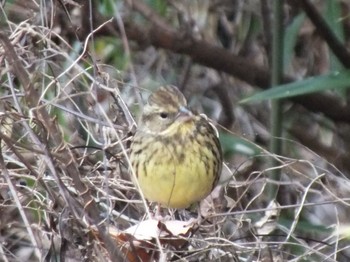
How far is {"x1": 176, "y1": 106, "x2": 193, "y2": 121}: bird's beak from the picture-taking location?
3.24 metres

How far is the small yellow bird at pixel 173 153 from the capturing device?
10.3 ft

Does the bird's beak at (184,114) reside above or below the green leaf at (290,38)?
above

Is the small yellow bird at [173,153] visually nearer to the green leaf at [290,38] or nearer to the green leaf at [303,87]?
the green leaf at [303,87]

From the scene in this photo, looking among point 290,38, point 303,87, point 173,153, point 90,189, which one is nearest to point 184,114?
point 173,153

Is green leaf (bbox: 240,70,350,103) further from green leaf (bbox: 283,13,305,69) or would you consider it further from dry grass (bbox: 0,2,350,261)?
green leaf (bbox: 283,13,305,69)

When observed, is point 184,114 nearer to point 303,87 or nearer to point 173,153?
point 173,153

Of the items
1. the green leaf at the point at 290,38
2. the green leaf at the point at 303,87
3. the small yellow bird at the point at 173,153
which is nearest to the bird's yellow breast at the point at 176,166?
the small yellow bird at the point at 173,153

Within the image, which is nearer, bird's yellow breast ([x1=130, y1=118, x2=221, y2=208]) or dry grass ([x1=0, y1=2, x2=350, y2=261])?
dry grass ([x1=0, y1=2, x2=350, y2=261])

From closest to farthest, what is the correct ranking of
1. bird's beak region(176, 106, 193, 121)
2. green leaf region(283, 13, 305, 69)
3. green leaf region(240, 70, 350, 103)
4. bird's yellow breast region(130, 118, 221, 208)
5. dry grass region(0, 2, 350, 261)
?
dry grass region(0, 2, 350, 261) < bird's yellow breast region(130, 118, 221, 208) < bird's beak region(176, 106, 193, 121) < green leaf region(240, 70, 350, 103) < green leaf region(283, 13, 305, 69)

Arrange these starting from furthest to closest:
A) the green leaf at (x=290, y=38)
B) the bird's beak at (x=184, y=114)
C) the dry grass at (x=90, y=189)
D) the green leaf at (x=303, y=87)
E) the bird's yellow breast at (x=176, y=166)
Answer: the green leaf at (x=290, y=38)
the green leaf at (x=303, y=87)
the bird's beak at (x=184, y=114)
the bird's yellow breast at (x=176, y=166)
the dry grass at (x=90, y=189)

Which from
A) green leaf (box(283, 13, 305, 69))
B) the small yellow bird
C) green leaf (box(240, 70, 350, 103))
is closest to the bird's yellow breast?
the small yellow bird

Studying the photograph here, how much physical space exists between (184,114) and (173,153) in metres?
0.11

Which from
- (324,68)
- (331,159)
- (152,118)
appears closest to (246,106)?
(324,68)

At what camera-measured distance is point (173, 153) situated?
322 centimetres
